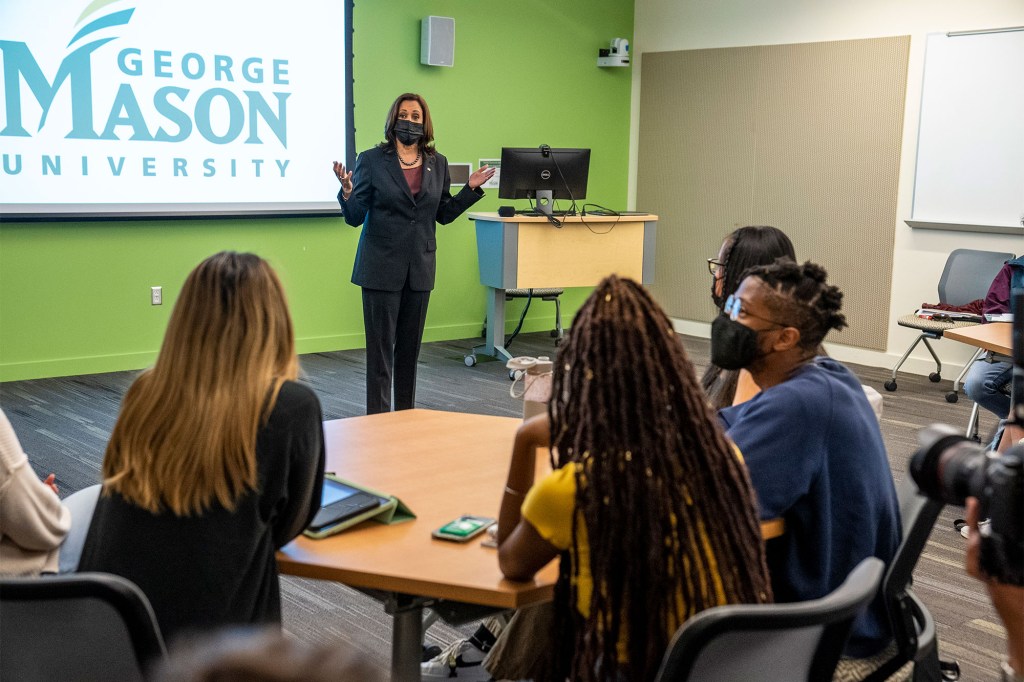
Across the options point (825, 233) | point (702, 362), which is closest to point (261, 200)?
point (702, 362)

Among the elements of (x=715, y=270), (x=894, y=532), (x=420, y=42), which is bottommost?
(x=894, y=532)

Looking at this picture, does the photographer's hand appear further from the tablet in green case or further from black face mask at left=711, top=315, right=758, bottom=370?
the tablet in green case

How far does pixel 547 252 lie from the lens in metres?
6.62

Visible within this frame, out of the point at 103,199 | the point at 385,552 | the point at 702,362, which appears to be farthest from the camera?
the point at 702,362

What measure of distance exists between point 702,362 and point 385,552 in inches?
214

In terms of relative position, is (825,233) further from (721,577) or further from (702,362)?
(721,577)

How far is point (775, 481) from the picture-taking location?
72.2 inches

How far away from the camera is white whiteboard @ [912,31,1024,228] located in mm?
6105

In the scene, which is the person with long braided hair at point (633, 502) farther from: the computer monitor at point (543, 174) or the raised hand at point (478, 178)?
the computer monitor at point (543, 174)

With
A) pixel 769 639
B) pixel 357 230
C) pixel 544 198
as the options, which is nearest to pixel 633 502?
pixel 769 639

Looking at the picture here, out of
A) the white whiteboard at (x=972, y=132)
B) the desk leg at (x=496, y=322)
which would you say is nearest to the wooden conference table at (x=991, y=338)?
the white whiteboard at (x=972, y=132)

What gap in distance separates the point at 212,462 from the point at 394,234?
3.28 meters

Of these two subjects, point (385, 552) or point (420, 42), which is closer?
point (385, 552)

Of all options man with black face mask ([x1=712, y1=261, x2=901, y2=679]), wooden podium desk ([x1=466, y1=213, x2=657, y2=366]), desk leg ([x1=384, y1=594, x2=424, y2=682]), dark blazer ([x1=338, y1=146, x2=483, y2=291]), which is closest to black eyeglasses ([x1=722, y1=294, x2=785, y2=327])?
man with black face mask ([x1=712, y1=261, x2=901, y2=679])
